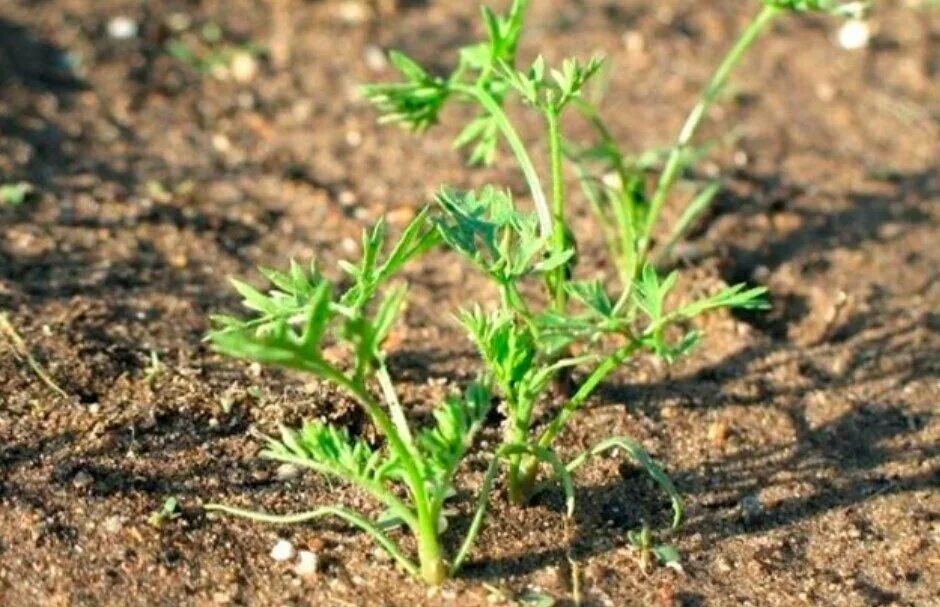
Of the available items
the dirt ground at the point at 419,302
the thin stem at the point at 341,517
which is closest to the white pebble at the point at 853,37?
the dirt ground at the point at 419,302

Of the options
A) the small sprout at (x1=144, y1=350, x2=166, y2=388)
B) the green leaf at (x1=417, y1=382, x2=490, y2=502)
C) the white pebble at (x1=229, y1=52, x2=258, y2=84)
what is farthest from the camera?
the white pebble at (x1=229, y1=52, x2=258, y2=84)

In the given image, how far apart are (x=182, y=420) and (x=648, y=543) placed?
778 millimetres

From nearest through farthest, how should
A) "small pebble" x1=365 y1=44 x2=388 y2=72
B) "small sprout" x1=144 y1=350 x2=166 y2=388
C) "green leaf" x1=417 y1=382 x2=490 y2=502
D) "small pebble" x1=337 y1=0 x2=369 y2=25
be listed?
"green leaf" x1=417 y1=382 x2=490 y2=502 → "small sprout" x1=144 y1=350 x2=166 y2=388 → "small pebble" x1=365 y1=44 x2=388 y2=72 → "small pebble" x1=337 y1=0 x2=369 y2=25

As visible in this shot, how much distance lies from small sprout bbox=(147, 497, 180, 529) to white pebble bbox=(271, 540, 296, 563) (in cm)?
16

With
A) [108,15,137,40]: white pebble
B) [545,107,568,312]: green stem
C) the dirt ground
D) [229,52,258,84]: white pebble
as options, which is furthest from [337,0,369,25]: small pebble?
[545,107,568,312]: green stem

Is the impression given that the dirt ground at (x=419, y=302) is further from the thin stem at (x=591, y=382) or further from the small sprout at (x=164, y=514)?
the thin stem at (x=591, y=382)

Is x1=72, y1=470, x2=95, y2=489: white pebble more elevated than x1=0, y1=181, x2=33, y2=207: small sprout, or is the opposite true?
x1=0, y1=181, x2=33, y2=207: small sprout

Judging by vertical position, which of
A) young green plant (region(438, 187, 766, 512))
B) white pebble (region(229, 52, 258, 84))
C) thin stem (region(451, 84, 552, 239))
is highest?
thin stem (region(451, 84, 552, 239))

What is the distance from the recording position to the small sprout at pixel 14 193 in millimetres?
3189

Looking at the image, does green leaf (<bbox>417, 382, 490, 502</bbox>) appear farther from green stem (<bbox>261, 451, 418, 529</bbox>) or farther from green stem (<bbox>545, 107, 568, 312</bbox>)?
green stem (<bbox>545, 107, 568, 312</bbox>)

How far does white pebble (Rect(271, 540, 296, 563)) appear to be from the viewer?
2318 mm

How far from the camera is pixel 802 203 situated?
11.9ft

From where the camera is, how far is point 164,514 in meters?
2.35

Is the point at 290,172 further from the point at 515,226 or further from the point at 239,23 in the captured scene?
the point at 515,226
